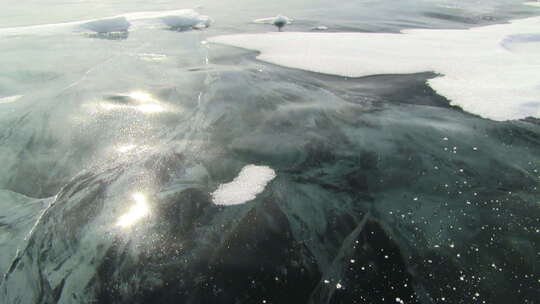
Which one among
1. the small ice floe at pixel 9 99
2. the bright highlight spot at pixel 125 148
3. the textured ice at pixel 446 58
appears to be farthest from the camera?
the small ice floe at pixel 9 99

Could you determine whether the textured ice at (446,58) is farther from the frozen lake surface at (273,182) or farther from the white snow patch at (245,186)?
the white snow patch at (245,186)

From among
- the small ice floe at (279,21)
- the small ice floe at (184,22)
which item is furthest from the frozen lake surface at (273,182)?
the small ice floe at (184,22)

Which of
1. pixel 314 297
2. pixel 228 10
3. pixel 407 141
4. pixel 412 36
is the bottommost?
pixel 314 297

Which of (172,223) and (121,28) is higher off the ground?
(121,28)

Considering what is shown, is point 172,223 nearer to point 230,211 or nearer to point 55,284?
point 230,211

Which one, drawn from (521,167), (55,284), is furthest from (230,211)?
(521,167)

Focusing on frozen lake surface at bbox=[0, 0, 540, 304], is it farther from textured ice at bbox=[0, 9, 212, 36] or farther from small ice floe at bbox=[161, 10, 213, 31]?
small ice floe at bbox=[161, 10, 213, 31]

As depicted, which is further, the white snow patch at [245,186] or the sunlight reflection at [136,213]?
A: the white snow patch at [245,186]
